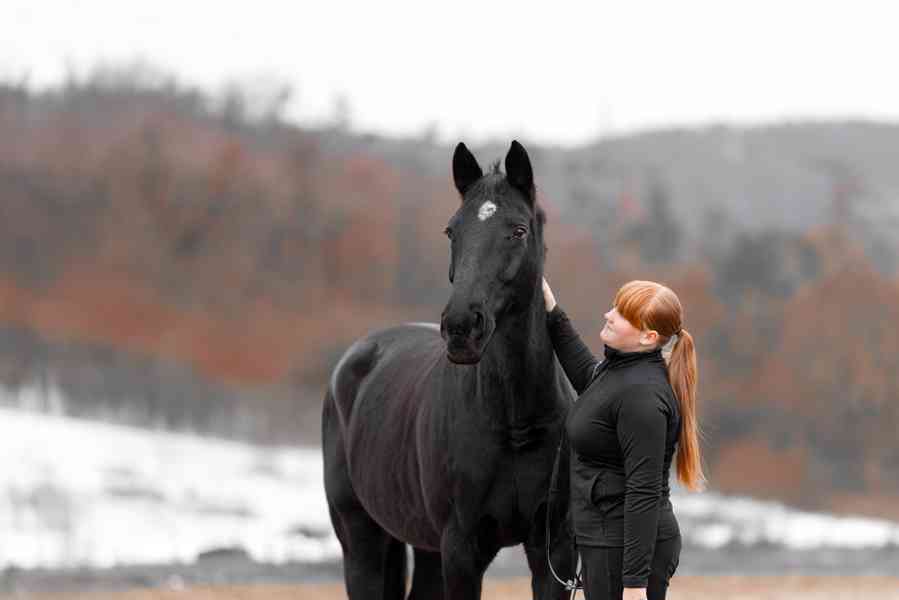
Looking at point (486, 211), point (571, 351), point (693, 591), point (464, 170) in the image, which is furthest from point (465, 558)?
point (693, 591)

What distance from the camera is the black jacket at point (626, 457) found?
3383mm

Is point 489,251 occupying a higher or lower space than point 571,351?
higher

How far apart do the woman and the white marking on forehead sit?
2.20ft

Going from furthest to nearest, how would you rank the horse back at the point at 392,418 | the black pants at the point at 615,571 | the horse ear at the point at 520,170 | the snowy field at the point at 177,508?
the snowy field at the point at 177,508
the horse back at the point at 392,418
the horse ear at the point at 520,170
the black pants at the point at 615,571

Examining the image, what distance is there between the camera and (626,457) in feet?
11.2

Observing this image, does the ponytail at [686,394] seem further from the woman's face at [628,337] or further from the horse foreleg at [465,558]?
the horse foreleg at [465,558]

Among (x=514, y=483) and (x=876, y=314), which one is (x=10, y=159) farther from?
(x=514, y=483)

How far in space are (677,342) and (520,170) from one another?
0.99 m

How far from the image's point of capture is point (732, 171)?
43.5 meters

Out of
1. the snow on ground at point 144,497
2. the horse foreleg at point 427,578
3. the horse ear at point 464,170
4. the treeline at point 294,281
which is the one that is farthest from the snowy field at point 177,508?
the horse ear at point 464,170

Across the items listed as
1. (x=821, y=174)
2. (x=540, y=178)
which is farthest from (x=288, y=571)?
(x=821, y=174)

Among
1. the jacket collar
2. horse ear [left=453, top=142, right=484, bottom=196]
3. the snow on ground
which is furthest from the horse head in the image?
the snow on ground

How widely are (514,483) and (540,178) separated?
33.3 meters

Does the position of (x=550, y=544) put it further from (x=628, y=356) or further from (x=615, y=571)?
(x=628, y=356)
